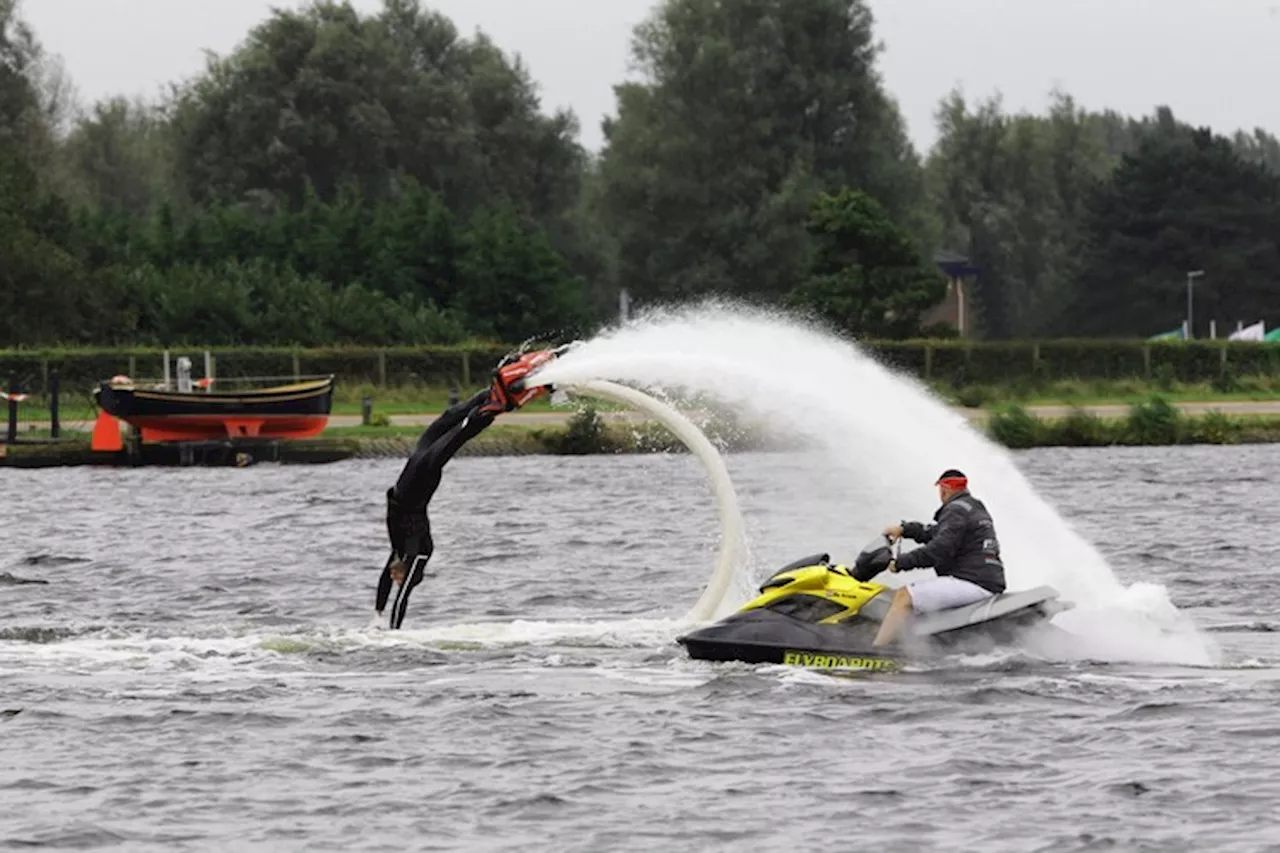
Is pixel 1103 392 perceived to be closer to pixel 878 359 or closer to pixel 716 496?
pixel 878 359

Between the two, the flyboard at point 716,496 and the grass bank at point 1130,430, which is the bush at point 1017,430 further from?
the flyboard at point 716,496

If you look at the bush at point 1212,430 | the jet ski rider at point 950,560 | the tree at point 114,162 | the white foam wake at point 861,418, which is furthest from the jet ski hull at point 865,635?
the tree at point 114,162

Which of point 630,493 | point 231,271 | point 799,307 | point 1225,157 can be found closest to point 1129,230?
point 1225,157

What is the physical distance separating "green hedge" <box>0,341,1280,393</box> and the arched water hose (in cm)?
4081

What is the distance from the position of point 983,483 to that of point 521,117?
91358mm

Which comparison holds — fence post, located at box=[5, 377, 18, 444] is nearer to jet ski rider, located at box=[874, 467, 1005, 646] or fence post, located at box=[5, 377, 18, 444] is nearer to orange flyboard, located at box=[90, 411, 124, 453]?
orange flyboard, located at box=[90, 411, 124, 453]

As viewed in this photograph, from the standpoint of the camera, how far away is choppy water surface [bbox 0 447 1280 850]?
15500 mm

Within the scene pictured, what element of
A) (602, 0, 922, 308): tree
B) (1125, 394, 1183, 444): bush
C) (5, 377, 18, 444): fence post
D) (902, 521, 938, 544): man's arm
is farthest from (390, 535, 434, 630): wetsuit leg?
(602, 0, 922, 308): tree

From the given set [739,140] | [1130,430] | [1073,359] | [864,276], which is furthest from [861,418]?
[739,140]

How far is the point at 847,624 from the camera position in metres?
20.5

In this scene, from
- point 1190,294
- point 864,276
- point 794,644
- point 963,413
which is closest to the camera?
point 794,644

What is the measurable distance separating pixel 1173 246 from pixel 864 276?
35.5 meters

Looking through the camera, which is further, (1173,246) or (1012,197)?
(1012,197)

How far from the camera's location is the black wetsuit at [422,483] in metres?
22.8
